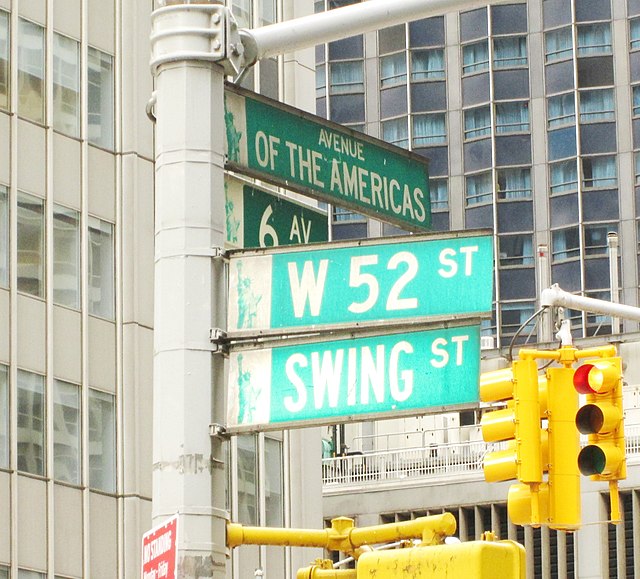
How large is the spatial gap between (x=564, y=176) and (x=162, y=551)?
81.8 m

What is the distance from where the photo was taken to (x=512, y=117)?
9081cm

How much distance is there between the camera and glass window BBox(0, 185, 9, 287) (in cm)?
3378

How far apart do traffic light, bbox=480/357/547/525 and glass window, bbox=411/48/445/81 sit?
261ft

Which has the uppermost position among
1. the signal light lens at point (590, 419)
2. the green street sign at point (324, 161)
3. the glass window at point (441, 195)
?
the glass window at point (441, 195)

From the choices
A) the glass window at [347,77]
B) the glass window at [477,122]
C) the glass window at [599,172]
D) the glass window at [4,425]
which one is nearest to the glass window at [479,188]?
the glass window at [477,122]

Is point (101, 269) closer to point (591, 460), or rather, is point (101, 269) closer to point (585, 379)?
point (585, 379)

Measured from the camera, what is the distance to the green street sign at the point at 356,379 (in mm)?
8383

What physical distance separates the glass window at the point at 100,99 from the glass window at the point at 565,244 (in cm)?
5296

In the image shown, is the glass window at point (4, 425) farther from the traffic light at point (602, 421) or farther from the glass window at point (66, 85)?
the traffic light at point (602, 421)

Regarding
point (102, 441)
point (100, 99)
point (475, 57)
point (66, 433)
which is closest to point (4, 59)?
point (100, 99)

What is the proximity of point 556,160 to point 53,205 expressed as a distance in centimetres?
5649

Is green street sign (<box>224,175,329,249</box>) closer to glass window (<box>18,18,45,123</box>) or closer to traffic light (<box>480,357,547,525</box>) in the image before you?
traffic light (<box>480,357,547,525</box>)

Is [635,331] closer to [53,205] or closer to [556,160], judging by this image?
[556,160]

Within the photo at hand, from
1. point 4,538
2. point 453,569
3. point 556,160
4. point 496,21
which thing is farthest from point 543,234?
point 453,569
